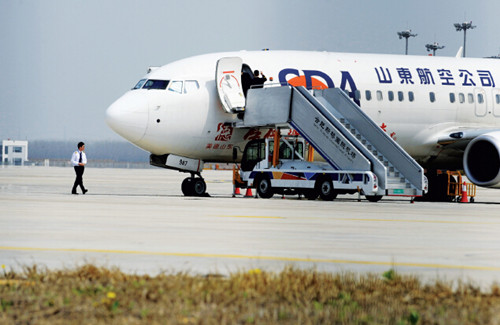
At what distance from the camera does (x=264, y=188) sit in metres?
28.7

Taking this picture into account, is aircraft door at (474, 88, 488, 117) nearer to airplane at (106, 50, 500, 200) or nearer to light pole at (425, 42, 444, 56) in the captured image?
airplane at (106, 50, 500, 200)

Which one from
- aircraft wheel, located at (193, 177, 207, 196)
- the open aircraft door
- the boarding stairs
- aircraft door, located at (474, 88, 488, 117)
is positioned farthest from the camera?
aircraft door, located at (474, 88, 488, 117)

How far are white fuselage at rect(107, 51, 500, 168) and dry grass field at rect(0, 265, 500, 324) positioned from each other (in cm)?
1999

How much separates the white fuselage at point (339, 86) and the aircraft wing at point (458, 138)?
23 centimetres

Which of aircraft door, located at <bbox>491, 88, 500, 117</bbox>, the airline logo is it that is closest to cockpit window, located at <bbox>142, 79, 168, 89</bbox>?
the airline logo

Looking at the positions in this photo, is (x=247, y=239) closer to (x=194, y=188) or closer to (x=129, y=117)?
(x=129, y=117)

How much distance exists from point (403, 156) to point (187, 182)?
22.9 ft

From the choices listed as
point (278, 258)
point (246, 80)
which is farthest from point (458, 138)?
point (278, 258)

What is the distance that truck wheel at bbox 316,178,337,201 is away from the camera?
27578 mm

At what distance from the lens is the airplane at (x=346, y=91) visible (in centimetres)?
2936

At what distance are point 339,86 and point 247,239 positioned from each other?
59.6 feet

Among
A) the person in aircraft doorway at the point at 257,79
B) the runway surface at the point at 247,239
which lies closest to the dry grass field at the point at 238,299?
the runway surface at the point at 247,239

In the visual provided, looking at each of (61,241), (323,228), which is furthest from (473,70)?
(61,241)

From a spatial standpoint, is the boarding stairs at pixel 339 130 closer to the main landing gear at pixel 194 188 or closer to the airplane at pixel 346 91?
the airplane at pixel 346 91
